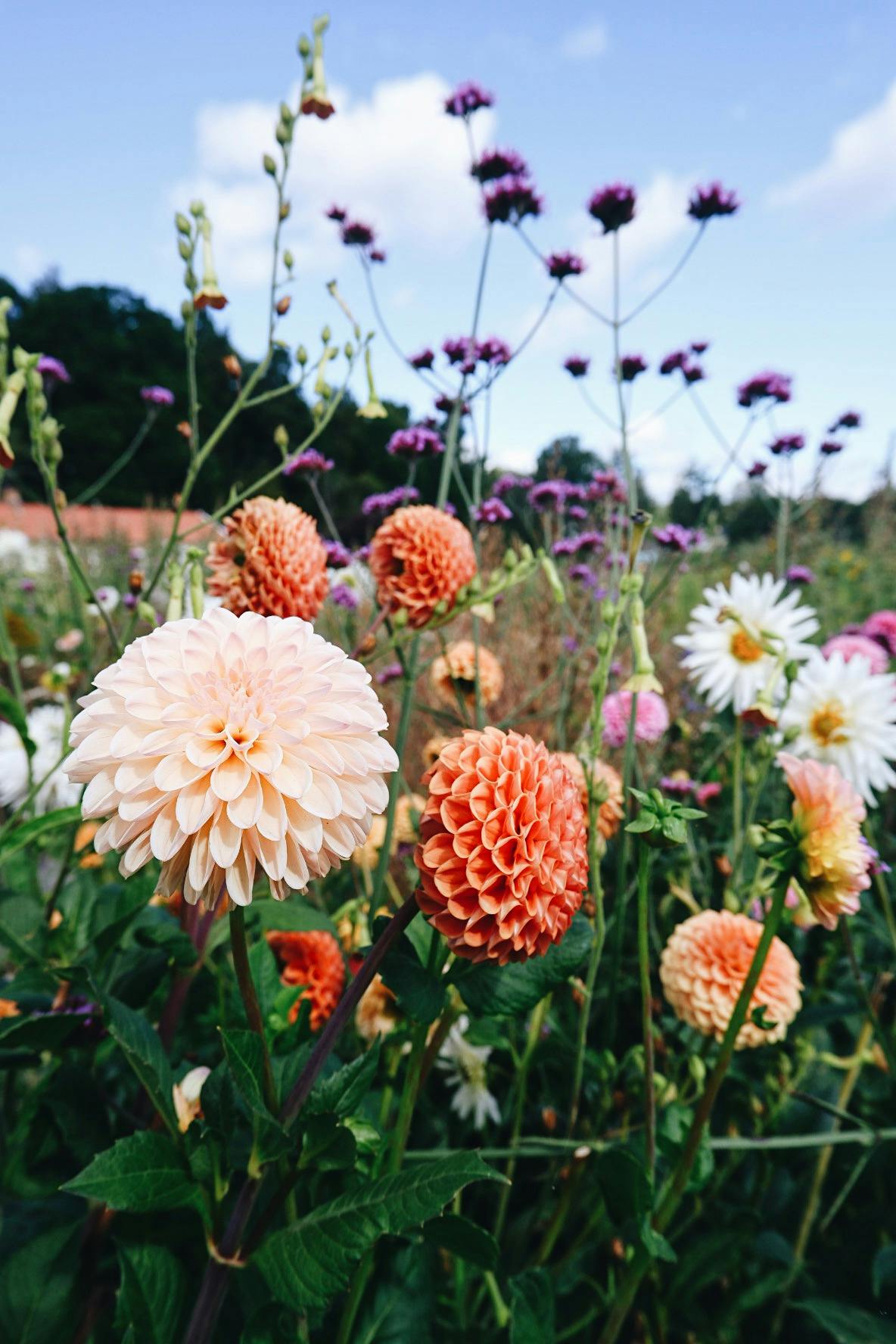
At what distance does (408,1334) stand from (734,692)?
51.4 inches

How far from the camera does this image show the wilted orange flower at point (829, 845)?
74 cm

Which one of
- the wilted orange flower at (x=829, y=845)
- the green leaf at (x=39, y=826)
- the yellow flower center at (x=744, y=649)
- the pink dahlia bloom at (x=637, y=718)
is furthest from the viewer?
the pink dahlia bloom at (x=637, y=718)

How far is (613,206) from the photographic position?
1598 millimetres

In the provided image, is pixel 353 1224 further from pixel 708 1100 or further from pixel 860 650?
pixel 860 650

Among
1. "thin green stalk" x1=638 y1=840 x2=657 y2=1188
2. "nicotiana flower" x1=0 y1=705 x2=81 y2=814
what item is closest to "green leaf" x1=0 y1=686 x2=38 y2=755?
"thin green stalk" x1=638 y1=840 x2=657 y2=1188

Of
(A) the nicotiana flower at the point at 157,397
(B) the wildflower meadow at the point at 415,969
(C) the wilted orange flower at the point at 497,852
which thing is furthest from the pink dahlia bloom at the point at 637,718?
(A) the nicotiana flower at the point at 157,397

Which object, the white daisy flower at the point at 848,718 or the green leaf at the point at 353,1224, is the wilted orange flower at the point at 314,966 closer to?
the green leaf at the point at 353,1224

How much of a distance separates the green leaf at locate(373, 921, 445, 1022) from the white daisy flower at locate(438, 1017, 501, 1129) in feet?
1.89

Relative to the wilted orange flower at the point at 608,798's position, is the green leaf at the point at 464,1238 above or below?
below

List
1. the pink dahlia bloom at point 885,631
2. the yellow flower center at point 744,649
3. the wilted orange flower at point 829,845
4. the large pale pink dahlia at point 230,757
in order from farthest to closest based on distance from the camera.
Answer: the pink dahlia bloom at point 885,631
the yellow flower center at point 744,649
the wilted orange flower at point 829,845
the large pale pink dahlia at point 230,757

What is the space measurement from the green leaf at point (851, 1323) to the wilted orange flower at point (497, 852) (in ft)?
2.99

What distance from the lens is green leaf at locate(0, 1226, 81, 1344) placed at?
0.75 meters

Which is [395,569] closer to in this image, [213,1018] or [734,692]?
[213,1018]

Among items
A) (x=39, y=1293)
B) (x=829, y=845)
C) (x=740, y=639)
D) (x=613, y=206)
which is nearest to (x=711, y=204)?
(x=613, y=206)
